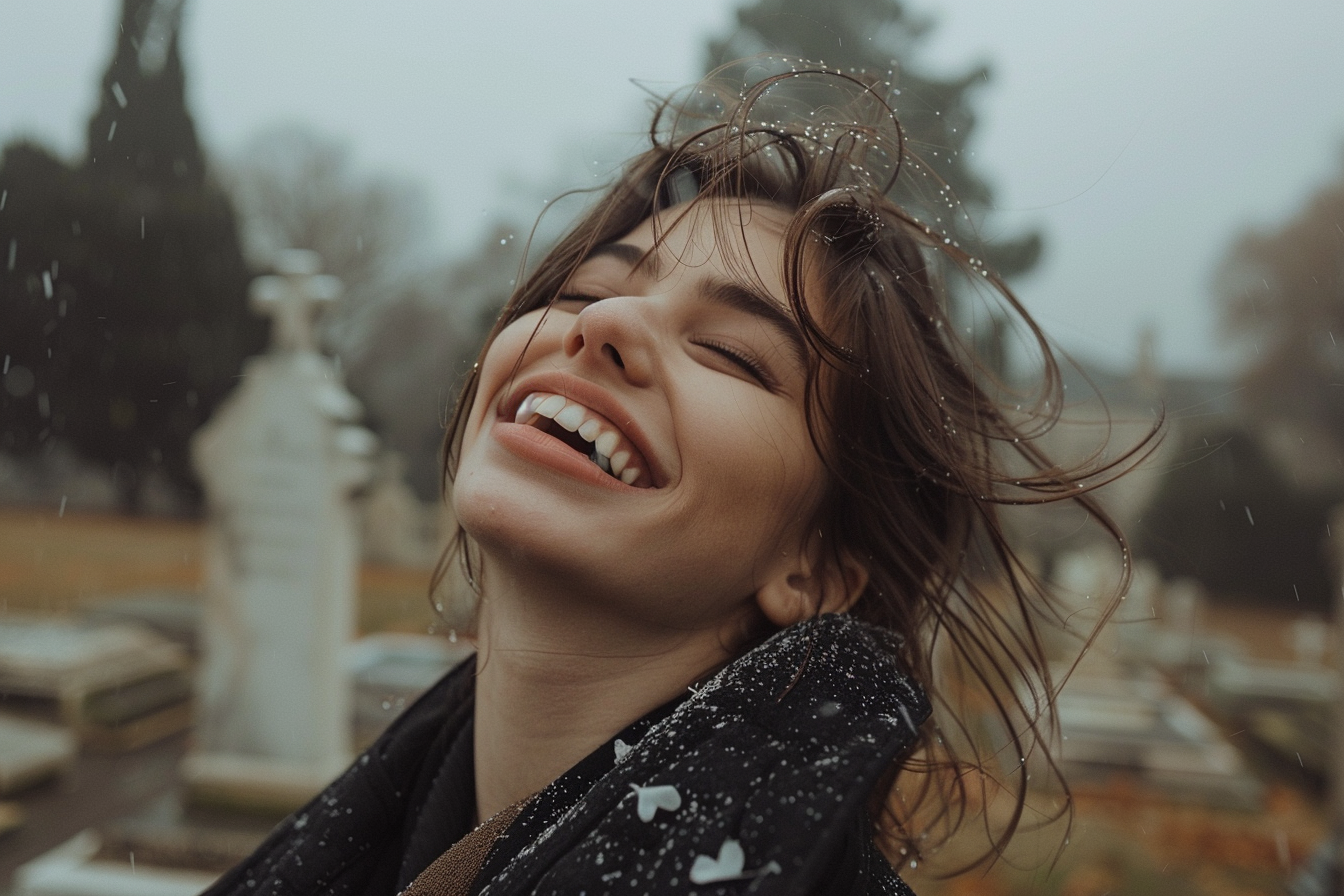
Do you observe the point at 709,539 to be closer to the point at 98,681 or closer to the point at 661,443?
the point at 661,443

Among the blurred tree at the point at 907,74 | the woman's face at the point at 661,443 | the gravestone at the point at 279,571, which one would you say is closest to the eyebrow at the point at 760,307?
the woman's face at the point at 661,443

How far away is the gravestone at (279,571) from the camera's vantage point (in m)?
5.92

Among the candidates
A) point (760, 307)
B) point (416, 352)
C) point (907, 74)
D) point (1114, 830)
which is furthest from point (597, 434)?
point (416, 352)

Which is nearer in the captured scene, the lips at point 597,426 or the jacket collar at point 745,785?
the jacket collar at point 745,785

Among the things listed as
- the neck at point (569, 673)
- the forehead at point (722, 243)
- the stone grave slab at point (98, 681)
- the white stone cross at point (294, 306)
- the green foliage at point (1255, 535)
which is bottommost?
the green foliage at point (1255, 535)

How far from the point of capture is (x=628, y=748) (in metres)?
1.29

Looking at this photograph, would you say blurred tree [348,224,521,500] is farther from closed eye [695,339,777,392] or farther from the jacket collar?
the jacket collar

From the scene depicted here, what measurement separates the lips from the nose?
4 centimetres

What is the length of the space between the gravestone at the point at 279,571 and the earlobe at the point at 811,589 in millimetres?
4893

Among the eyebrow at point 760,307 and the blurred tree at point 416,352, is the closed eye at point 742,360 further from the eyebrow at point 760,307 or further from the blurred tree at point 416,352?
the blurred tree at point 416,352

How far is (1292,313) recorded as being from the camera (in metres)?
21.4

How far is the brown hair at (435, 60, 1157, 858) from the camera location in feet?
4.68

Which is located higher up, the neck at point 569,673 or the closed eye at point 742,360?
the closed eye at point 742,360

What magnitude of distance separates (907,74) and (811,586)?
7.01 feet
